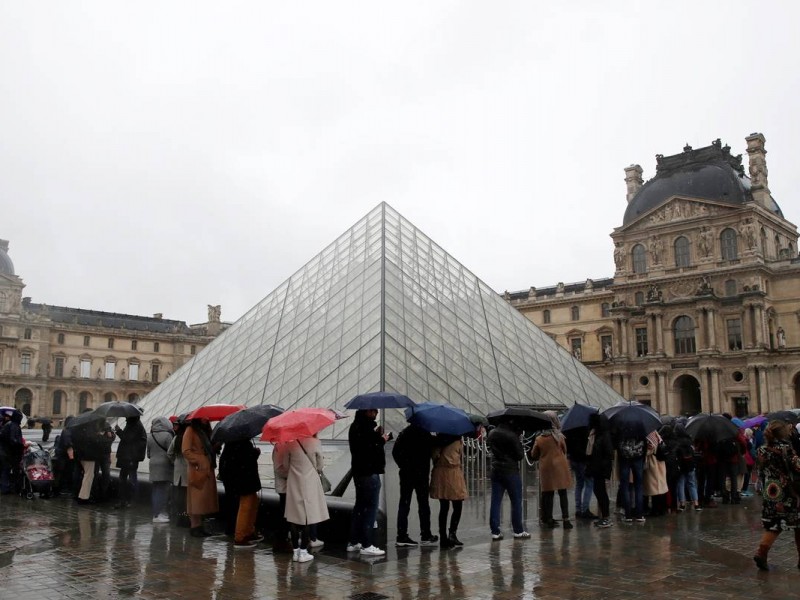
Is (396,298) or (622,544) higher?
(396,298)

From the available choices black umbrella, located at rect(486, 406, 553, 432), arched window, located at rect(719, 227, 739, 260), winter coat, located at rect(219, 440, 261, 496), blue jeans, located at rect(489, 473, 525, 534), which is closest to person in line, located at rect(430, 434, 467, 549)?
blue jeans, located at rect(489, 473, 525, 534)

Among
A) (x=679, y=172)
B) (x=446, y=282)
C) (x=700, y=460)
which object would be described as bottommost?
(x=700, y=460)

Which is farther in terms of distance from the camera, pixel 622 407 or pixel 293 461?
pixel 622 407

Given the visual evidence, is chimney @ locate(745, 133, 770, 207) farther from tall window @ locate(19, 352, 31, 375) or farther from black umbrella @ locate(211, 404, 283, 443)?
tall window @ locate(19, 352, 31, 375)

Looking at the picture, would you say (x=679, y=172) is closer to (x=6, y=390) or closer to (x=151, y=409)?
(x=151, y=409)

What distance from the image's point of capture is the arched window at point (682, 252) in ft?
143

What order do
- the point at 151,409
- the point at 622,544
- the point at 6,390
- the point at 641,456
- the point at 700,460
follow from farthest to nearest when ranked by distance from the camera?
the point at 6,390 → the point at 151,409 → the point at 700,460 → the point at 641,456 → the point at 622,544

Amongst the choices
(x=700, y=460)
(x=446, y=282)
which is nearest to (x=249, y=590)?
(x=700, y=460)

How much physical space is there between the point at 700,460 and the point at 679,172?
40139mm

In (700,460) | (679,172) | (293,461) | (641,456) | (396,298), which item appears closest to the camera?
(293,461)

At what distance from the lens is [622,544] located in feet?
21.8

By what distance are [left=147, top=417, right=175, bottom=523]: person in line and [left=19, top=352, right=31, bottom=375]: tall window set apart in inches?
2161

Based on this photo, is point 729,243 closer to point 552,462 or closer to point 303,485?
point 552,462

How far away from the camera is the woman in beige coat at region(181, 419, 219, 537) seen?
7.04 m
